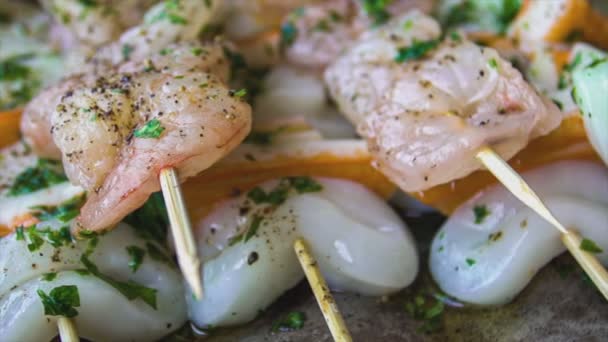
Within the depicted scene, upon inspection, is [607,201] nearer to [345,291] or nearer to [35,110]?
[345,291]

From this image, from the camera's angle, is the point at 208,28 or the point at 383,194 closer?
the point at 383,194

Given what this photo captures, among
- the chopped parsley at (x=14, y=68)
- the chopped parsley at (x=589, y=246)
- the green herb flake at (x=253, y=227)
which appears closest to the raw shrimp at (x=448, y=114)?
the chopped parsley at (x=589, y=246)

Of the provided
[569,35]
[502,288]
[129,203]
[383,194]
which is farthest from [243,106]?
[569,35]

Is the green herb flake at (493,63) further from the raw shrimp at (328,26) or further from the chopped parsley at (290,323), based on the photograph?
the chopped parsley at (290,323)

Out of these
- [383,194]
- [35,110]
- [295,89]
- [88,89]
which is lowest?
[383,194]

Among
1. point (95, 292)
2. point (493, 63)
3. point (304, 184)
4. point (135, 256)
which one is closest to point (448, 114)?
point (493, 63)

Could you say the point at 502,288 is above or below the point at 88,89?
below
